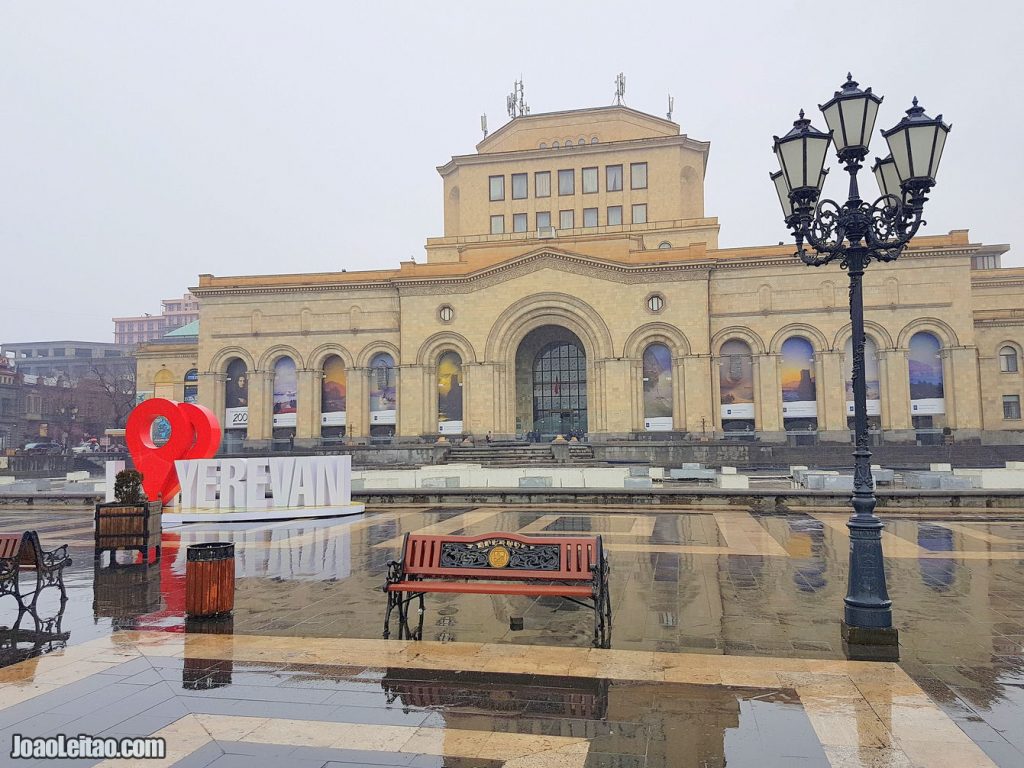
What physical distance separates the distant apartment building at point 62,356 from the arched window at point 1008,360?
4358 inches

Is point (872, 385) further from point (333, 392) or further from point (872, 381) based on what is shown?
point (333, 392)

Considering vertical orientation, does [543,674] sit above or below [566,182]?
below

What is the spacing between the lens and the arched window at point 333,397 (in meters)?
45.8

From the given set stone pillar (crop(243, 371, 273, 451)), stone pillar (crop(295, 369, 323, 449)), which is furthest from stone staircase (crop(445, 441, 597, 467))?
stone pillar (crop(243, 371, 273, 451))

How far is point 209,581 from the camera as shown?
26.1ft

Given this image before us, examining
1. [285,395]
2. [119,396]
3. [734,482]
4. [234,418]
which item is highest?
[119,396]

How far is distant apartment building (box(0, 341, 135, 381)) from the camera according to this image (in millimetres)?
113812

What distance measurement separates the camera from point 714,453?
35.8 meters

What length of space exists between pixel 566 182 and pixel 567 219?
2.73 m

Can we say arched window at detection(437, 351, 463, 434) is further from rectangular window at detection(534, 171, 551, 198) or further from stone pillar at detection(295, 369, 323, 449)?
rectangular window at detection(534, 171, 551, 198)

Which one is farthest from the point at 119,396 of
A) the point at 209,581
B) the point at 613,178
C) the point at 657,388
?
the point at 209,581

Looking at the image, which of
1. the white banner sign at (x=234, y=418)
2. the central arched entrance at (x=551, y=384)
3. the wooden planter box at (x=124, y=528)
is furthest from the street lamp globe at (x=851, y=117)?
the white banner sign at (x=234, y=418)

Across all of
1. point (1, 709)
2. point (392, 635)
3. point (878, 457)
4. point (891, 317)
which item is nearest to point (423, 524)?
point (392, 635)

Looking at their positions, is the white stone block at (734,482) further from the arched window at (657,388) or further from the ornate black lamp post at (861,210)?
the arched window at (657,388)
